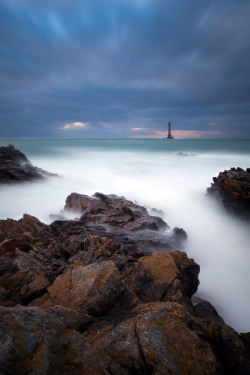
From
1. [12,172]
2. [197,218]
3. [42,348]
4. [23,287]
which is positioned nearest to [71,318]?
[42,348]

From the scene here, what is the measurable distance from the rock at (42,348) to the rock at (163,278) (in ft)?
7.44

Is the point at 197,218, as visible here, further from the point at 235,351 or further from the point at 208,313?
the point at 235,351

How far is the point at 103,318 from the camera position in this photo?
350 cm

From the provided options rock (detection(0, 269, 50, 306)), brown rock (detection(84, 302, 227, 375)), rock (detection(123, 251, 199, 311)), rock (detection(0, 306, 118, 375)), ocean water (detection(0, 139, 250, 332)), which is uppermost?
rock (detection(0, 306, 118, 375))

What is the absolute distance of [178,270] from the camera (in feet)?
16.9

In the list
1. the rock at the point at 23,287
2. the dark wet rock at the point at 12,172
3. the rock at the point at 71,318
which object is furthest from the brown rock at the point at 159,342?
the dark wet rock at the point at 12,172

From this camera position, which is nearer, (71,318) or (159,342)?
(159,342)

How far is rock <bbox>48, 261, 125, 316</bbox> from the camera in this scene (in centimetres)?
363

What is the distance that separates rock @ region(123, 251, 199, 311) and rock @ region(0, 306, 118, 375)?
89.3 inches

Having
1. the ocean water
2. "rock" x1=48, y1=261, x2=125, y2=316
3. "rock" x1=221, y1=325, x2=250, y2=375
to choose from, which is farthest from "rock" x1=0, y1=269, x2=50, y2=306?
the ocean water

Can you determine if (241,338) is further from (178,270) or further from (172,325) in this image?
(178,270)

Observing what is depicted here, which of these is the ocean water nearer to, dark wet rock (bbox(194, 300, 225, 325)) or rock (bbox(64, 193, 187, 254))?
rock (bbox(64, 193, 187, 254))

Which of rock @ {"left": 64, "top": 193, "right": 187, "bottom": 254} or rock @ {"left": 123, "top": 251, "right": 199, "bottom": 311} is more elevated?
rock @ {"left": 123, "top": 251, "right": 199, "bottom": 311}

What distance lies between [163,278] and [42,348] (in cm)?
327
